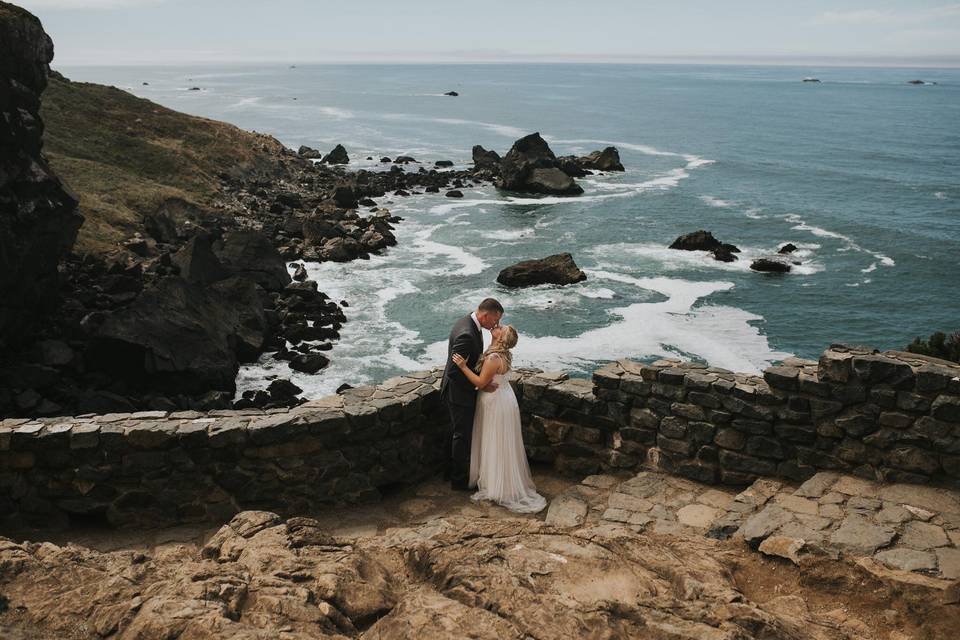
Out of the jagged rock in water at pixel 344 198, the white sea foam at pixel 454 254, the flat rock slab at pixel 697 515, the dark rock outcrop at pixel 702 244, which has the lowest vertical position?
the white sea foam at pixel 454 254

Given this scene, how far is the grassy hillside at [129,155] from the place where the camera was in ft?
123

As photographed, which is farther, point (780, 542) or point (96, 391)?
point (96, 391)

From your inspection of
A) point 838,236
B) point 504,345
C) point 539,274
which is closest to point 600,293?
point 539,274

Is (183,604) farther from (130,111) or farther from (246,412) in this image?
(130,111)

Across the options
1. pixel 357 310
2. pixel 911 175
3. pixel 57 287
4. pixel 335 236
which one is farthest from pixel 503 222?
pixel 911 175

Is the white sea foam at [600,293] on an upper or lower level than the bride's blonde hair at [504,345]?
lower

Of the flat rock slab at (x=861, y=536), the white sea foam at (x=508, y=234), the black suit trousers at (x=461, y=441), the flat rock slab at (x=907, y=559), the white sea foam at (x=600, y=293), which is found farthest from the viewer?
the white sea foam at (x=508, y=234)

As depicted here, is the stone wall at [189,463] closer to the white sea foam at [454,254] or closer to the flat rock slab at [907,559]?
the flat rock slab at [907,559]

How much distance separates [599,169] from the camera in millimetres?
72875

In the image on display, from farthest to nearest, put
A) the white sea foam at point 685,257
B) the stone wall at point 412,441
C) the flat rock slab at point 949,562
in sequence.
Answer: the white sea foam at point 685,257, the stone wall at point 412,441, the flat rock slab at point 949,562

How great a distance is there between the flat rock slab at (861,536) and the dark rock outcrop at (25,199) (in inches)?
817

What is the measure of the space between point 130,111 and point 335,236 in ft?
104

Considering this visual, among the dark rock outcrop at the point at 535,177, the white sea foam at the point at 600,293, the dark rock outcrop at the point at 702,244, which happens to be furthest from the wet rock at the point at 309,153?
the white sea foam at the point at 600,293

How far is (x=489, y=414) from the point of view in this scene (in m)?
9.01
